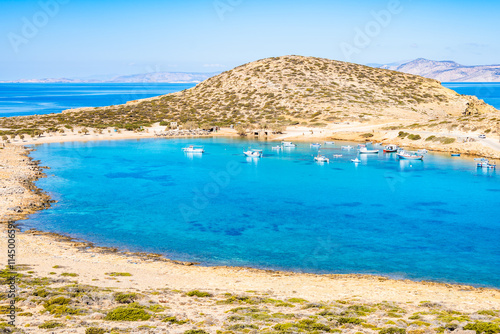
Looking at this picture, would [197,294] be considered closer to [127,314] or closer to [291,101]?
[127,314]

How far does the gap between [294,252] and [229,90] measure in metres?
109

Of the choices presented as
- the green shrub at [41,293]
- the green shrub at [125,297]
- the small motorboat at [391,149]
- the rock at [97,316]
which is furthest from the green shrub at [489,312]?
the small motorboat at [391,149]

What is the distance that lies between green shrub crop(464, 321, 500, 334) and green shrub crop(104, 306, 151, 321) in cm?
1250

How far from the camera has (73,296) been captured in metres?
20.0

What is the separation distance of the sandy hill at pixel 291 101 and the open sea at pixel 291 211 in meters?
38.3

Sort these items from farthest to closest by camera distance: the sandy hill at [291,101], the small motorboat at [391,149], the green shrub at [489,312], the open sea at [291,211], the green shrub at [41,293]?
1. the sandy hill at [291,101]
2. the small motorboat at [391,149]
3. the open sea at [291,211]
4. the green shrub at [41,293]
5. the green shrub at [489,312]

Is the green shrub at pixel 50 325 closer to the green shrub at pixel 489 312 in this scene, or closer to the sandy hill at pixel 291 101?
the green shrub at pixel 489 312

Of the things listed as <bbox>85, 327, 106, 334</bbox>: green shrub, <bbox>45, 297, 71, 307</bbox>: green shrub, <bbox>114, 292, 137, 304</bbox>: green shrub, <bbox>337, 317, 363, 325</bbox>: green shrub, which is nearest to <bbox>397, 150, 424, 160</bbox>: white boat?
<bbox>337, 317, 363, 325</bbox>: green shrub

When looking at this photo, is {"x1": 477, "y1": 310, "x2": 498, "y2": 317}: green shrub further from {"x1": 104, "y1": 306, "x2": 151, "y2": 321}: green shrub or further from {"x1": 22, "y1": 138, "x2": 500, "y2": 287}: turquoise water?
{"x1": 104, "y1": 306, "x2": 151, "y2": 321}: green shrub

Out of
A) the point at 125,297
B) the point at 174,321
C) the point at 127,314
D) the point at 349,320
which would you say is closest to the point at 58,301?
the point at 125,297

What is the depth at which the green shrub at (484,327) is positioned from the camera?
16359mm

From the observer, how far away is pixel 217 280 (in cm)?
2508

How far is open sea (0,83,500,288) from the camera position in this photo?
99.1 ft

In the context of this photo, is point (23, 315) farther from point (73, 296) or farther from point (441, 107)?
point (441, 107)
